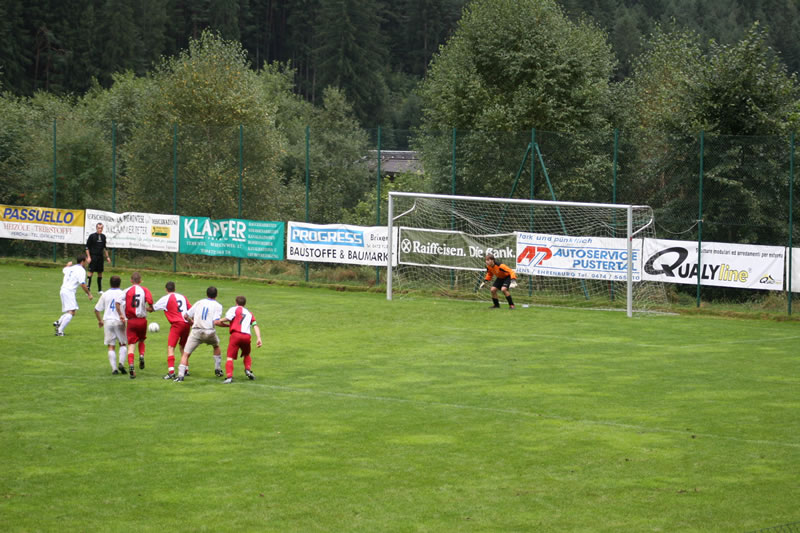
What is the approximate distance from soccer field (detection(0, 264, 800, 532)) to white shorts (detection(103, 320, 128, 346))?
660 millimetres

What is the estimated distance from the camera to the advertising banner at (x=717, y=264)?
26744 millimetres

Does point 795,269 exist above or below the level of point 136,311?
above

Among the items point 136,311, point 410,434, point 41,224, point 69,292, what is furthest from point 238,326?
point 41,224

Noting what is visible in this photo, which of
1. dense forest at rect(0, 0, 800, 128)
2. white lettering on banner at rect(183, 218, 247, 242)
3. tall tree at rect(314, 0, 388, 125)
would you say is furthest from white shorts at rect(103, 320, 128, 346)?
tall tree at rect(314, 0, 388, 125)

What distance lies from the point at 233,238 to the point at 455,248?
28.7ft

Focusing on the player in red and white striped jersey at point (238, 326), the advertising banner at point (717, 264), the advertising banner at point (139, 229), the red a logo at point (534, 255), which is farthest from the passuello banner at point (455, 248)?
the player in red and white striped jersey at point (238, 326)

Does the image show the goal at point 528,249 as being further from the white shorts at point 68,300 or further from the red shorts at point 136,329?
the red shorts at point 136,329

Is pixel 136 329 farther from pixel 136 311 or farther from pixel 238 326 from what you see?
pixel 238 326

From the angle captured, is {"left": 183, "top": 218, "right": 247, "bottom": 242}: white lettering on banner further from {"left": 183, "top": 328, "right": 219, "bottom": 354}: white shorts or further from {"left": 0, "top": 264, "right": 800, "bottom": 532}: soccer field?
{"left": 183, "top": 328, "right": 219, "bottom": 354}: white shorts

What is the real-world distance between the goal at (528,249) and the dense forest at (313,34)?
48.1m

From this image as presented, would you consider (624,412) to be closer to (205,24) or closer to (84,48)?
(84,48)

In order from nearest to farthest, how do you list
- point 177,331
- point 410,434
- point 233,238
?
point 410,434 → point 177,331 → point 233,238

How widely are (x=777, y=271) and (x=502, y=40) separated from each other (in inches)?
628

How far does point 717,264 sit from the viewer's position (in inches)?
1091
